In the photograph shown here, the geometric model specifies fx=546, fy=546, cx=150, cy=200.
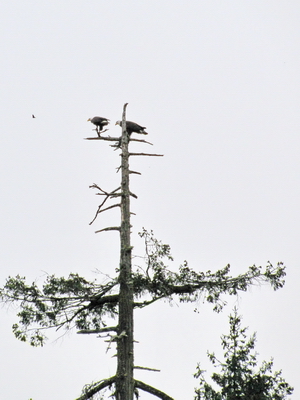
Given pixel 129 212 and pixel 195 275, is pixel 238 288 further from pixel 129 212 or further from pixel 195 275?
pixel 129 212

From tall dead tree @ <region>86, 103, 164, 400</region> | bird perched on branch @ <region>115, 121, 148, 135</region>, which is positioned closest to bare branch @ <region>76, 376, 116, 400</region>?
tall dead tree @ <region>86, 103, 164, 400</region>

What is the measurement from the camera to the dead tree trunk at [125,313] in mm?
11148

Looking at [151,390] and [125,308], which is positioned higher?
[125,308]

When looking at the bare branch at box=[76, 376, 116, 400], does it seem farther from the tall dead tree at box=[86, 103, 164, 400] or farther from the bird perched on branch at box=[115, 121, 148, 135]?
the bird perched on branch at box=[115, 121, 148, 135]

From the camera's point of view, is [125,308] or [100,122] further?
[100,122]

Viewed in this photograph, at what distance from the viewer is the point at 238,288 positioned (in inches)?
495

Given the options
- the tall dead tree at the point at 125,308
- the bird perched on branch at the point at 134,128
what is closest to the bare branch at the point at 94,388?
the tall dead tree at the point at 125,308

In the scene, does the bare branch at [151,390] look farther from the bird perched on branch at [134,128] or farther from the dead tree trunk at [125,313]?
the bird perched on branch at [134,128]

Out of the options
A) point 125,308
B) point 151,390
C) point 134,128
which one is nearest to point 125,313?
point 125,308

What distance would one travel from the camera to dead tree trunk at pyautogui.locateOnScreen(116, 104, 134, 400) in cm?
1115

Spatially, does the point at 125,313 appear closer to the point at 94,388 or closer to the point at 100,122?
the point at 94,388

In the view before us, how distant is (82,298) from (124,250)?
1.42 m

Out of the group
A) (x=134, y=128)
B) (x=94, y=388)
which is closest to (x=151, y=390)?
(x=94, y=388)

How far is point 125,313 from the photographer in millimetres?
11742
